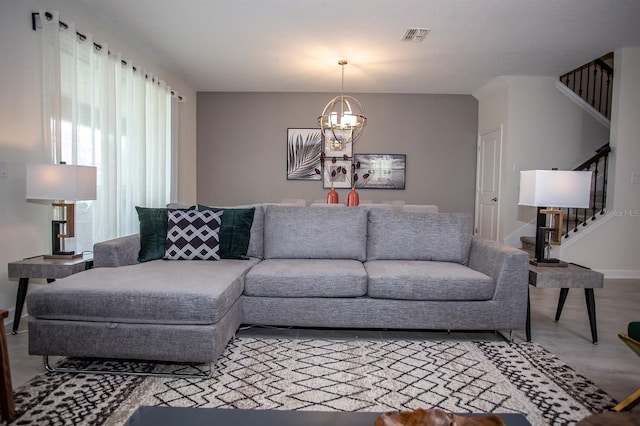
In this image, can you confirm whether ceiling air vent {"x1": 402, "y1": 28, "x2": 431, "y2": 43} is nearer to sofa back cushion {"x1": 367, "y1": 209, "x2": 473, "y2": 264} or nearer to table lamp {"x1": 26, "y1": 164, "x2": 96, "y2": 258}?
sofa back cushion {"x1": 367, "y1": 209, "x2": 473, "y2": 264}

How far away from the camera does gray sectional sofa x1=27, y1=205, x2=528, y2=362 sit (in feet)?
6.81

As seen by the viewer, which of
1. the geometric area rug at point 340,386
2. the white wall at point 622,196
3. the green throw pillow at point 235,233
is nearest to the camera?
the geometric area rug at point 340,386

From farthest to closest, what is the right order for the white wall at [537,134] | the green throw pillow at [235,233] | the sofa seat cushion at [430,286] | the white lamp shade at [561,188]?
1. the white wall at [537,134]
2. the green throw pillow at [235,233]
3. the white lamp shade at [561,188]
4. the sofa seat cushion at [430,286]

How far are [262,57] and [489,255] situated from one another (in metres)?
3.79

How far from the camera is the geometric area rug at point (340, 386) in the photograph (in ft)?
5.95

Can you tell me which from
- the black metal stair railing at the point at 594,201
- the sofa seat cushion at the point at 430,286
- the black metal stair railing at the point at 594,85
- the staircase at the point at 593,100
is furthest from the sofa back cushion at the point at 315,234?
the black metal stair railing at the point at 594,85

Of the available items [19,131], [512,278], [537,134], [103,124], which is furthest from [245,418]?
[537,134]

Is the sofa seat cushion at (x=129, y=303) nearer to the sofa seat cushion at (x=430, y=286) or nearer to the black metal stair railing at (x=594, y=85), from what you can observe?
the sofa seat cushion at (x=430, y=286)

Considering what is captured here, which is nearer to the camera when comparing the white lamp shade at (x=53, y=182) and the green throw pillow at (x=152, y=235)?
the white lamp shade at (x=53, y=182)

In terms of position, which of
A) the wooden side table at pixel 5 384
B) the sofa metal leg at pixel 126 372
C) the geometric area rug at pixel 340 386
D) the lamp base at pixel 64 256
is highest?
the lamp base at pixel 64 256

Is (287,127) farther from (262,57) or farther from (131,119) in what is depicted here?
(131,119)

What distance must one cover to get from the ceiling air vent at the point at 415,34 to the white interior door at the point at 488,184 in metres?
2.45

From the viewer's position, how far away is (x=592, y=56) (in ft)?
16.5

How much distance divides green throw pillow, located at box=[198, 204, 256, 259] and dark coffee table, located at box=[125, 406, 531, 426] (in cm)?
189
